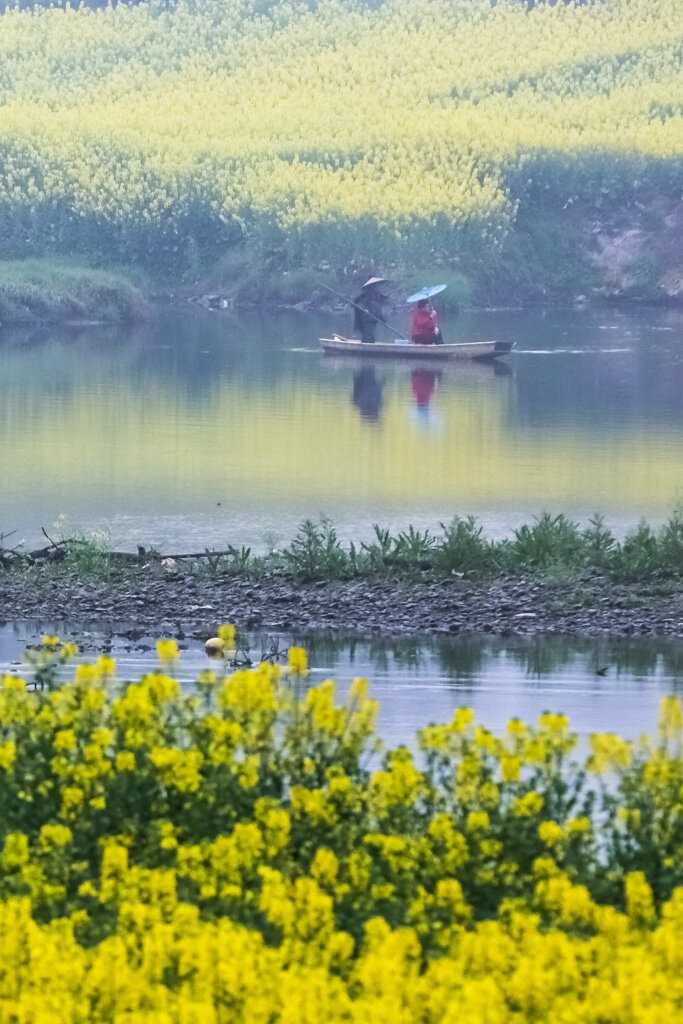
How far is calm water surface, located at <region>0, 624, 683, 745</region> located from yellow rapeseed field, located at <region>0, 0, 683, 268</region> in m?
63.2

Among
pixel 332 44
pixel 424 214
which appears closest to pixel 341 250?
pixel 424 214

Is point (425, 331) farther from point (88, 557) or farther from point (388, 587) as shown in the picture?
point (388, 587)

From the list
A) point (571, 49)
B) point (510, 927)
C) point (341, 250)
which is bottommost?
point (510, 927)

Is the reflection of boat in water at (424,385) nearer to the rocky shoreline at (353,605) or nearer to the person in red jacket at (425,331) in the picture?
the person in red jacket at (425,331)

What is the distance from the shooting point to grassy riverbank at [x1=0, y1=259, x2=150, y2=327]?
230 ft

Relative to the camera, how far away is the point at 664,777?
10055mm

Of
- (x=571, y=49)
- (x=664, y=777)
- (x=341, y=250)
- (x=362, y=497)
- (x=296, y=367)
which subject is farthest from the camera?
(x=571, y=49)

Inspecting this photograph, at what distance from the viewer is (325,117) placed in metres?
102

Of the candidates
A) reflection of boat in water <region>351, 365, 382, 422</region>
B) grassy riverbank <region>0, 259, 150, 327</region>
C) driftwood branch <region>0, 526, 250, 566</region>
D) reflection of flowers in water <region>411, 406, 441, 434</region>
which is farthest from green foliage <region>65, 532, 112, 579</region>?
grassy riverbank <region>0, 259, 150, 327</region>

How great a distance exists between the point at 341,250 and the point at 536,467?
155 ft

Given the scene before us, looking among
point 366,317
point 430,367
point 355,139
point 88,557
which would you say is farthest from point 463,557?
point 355,139

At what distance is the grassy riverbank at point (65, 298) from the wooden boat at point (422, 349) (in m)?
13.6

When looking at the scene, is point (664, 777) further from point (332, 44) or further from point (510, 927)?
point (332, 44)

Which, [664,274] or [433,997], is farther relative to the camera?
[664,274]
